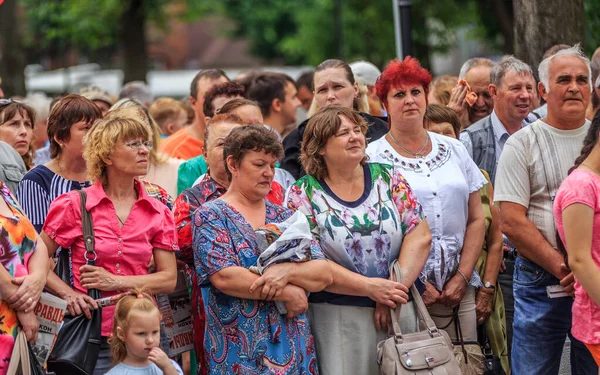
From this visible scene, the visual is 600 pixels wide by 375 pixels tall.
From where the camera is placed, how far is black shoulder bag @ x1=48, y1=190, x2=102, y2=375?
16.4ft

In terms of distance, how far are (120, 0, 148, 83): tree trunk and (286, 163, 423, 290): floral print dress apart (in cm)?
1594

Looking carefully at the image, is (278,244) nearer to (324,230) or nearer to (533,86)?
(324,230)

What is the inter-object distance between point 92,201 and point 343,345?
1594 millimetres

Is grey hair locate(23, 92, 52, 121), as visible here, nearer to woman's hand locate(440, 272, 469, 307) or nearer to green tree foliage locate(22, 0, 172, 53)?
woman's hand locate(440, 272, 469, 307)

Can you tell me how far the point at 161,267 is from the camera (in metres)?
5.29

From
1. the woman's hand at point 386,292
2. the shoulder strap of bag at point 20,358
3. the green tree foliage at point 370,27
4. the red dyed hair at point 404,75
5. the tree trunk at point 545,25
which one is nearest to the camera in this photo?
the shoulder strap of bag at point 20,358

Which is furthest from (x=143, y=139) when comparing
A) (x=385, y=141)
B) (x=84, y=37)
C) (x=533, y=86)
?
(x=84, y=37)

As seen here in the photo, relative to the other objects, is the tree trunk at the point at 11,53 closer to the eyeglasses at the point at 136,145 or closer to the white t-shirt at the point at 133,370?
the eyeglasses at the point at 136,145

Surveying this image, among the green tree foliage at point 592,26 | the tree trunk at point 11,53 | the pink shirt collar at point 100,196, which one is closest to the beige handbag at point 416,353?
the pink shirt collar at point 100,196

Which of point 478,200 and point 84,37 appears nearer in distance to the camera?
point 478,200

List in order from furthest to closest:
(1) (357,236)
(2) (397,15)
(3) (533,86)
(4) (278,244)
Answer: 1. (2) (397,15)
2. (3) (533,86)
3. (1) (357,236)
4. (4) (278,244)

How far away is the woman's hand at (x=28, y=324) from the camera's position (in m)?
4.92

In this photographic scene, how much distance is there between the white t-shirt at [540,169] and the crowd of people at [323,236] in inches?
0.4

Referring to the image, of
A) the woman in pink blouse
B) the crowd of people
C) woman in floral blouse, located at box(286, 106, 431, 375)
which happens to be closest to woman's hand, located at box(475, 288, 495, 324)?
the crowd of people
